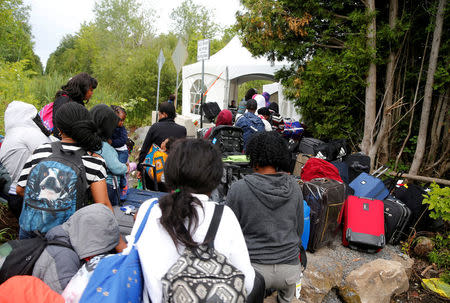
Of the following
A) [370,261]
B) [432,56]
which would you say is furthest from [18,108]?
[432,56]

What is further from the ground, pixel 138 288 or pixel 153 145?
pixel 153 145

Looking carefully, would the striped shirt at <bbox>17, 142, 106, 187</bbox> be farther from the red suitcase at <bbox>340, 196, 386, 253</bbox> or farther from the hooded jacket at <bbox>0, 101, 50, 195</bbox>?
the red suitcase at <bbox>340, 196, 386, 253</bbox>

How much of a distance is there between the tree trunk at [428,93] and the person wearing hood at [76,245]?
5.74 metres

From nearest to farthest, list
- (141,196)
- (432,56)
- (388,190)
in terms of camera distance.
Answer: (141,196) → (388,190) → (432,56)

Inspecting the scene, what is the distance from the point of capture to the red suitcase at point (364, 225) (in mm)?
4051

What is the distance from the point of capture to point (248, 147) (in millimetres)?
2232

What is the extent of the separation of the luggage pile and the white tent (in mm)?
7087

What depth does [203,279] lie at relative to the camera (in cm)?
120

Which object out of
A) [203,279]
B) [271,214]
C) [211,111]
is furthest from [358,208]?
[211,111]

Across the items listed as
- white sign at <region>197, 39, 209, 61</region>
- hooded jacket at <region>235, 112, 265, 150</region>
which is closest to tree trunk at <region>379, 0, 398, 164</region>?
hooded jacket at <region>235, 112, 265, 150</region>

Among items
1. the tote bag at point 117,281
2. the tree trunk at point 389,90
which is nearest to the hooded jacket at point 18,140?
the tote bag at point 117,281

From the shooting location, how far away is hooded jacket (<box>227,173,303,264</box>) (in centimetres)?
199

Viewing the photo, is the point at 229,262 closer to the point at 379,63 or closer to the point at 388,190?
the point at 388,190

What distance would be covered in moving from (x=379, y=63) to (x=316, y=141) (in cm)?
Answer: 193
